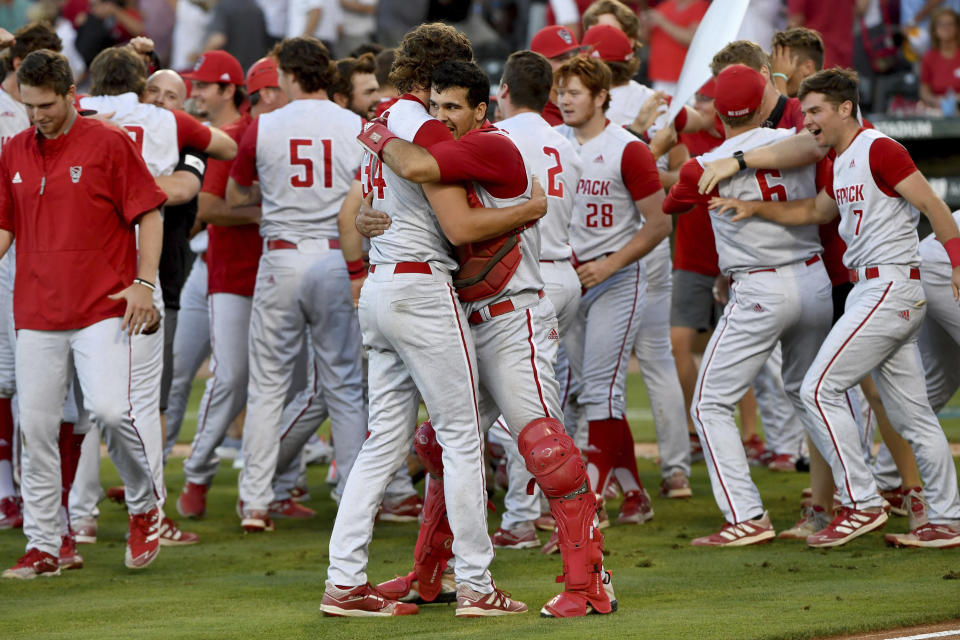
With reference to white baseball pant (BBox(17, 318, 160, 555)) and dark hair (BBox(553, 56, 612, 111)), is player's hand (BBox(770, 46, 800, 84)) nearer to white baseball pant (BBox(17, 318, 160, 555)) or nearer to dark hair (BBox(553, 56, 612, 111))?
dark hair (BBox(553, 56, 612, 111))

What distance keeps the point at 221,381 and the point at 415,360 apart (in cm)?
294

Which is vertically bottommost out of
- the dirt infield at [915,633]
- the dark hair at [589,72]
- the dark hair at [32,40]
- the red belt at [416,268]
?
the dirt infield at [915,633]

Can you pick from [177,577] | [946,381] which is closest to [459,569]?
[177,577]

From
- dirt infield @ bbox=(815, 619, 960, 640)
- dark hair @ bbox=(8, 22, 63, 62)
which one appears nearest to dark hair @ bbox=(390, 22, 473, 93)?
dirt infield @ bbox=(815, 619, 960, 640)

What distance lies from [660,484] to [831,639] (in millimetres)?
4094

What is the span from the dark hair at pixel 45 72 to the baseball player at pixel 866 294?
9.40 feet

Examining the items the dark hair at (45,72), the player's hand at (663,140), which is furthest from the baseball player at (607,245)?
the dark hair at (45,72)

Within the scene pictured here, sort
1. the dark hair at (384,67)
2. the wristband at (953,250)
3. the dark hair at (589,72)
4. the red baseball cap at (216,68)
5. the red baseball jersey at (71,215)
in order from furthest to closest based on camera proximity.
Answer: the red baseball cap at (216,68) < the dark hair at (384,67) < the dark hair at (589,72) < the wristband at (953,250) < the red baseball jersey at (71,215)

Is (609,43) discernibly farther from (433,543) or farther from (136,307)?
(433,543)

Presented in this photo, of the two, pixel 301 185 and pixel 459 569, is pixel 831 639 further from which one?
pixel 301 185

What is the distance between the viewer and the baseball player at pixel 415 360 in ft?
16.3

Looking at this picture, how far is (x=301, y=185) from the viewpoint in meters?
7.24

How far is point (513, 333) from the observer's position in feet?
16.8

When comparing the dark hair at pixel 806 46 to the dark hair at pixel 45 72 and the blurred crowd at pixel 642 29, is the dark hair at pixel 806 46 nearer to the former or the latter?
the dark hair at pixel 45 72
